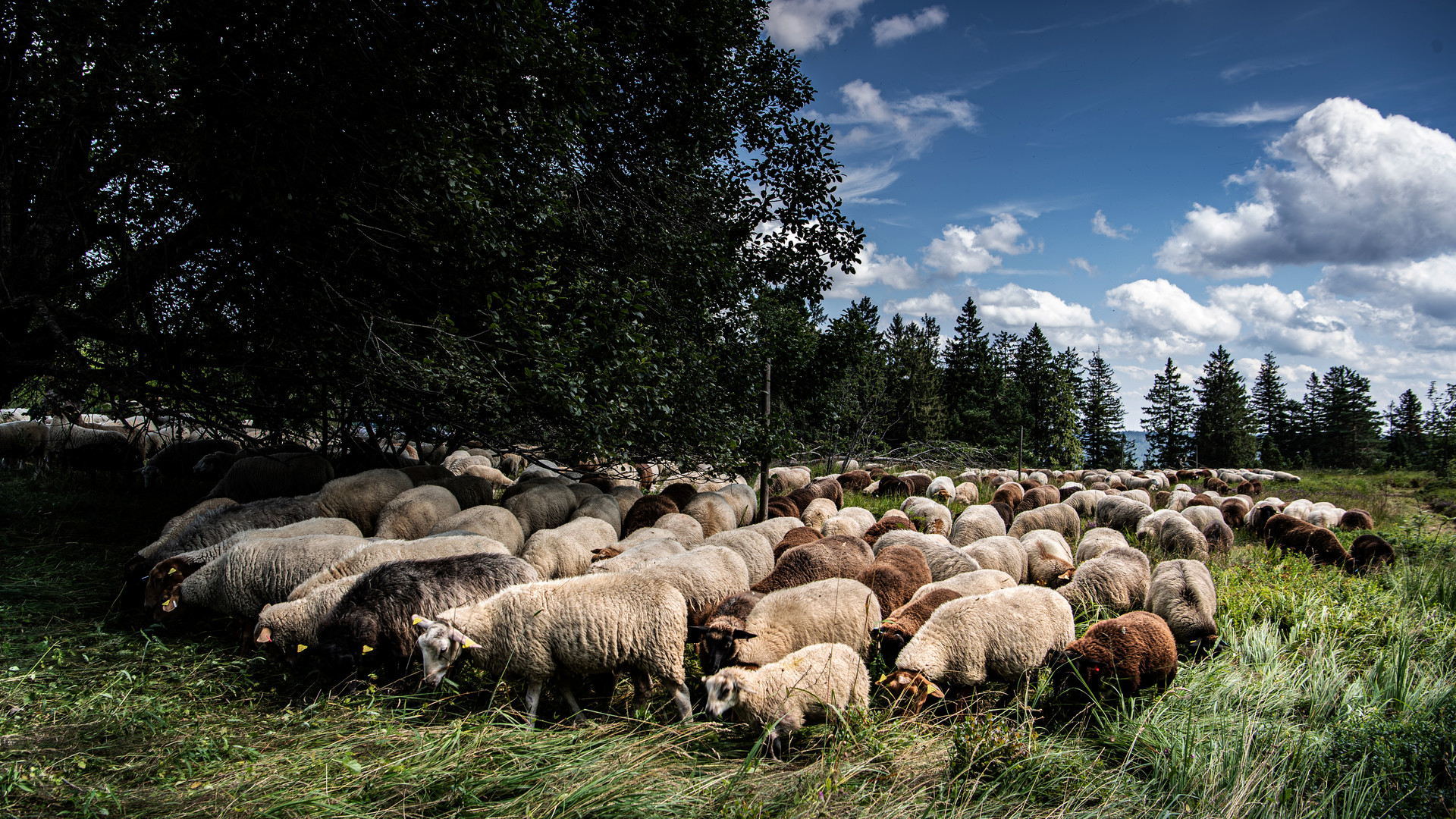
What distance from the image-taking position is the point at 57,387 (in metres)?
7.02

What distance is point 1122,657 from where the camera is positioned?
4809 millimetres

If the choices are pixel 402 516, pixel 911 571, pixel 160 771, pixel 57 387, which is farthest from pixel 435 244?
pixel 911 571

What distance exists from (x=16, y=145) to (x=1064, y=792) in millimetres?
10658

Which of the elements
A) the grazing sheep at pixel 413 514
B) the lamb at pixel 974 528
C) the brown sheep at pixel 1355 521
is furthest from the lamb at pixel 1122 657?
the brown sheep at pixel 1355 521

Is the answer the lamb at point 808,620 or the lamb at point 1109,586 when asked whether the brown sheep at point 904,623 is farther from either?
the lamb at point 1109,586

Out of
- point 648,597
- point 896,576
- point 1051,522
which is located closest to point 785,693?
point 648,597

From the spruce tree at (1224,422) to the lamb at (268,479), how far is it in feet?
222

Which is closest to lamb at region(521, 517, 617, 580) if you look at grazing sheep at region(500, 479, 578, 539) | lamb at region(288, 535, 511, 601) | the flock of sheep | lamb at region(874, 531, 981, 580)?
the flock of sheep

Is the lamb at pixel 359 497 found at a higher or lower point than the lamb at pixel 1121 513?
higher

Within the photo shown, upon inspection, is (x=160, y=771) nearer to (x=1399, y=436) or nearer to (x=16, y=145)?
(x=16, y=145)

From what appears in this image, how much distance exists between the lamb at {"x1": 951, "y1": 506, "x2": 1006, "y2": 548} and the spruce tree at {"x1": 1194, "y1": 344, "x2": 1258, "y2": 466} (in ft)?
194

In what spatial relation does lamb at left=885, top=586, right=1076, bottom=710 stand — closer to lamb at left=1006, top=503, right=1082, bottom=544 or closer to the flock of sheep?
the flock of sheep

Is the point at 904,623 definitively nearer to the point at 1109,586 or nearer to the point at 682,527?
the point at 1109,586

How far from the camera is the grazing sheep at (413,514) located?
751 cm
